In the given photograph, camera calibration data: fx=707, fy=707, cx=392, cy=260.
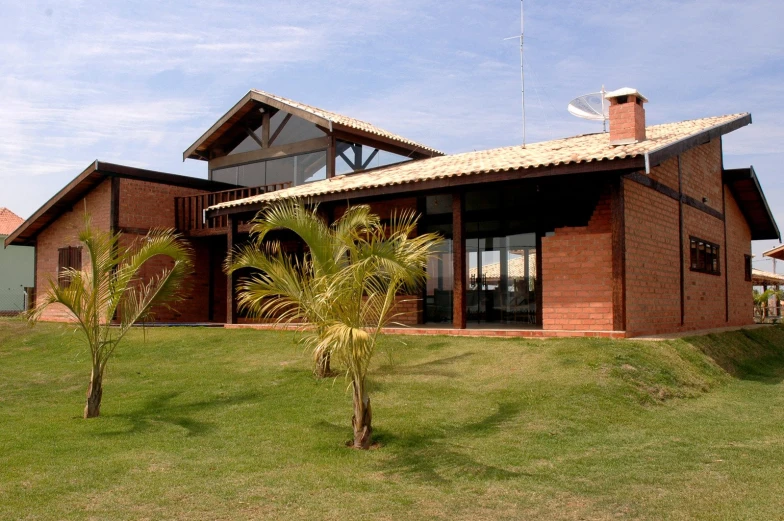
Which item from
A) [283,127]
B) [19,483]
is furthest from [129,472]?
[283,127]

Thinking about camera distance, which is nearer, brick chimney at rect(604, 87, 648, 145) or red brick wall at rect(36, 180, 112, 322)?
brick chimney at rect(604, 87, 648, 145)

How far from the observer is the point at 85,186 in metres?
18.8

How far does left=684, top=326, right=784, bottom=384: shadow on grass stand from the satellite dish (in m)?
5.66

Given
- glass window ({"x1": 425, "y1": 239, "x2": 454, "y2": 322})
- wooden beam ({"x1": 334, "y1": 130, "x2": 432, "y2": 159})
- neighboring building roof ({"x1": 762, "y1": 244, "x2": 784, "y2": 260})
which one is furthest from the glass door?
neighboring building roof ({"x1": 762, "y1": 244, "x2": 784, "y2": 260})

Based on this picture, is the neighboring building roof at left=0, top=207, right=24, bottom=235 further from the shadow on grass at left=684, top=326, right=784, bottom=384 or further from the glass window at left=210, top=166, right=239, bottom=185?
the shadow on grass at left=684, top=326, right=784, bottom=384

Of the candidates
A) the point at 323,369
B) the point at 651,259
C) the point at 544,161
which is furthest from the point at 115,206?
the point at 651,259

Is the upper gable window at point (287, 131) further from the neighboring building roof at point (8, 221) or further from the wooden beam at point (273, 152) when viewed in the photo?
the neighboring building roof at point (8, 221)

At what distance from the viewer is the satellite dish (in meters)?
16.5

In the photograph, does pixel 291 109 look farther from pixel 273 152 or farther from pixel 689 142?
pixel 689 142

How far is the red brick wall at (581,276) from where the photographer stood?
39.2 feet

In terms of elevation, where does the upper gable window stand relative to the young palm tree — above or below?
above

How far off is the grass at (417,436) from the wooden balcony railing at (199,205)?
23.6 feet

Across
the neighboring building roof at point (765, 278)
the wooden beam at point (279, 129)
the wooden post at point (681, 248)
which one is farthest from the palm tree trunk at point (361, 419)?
the neighboring building roof at point (765, 278)

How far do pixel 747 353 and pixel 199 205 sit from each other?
14.1m
